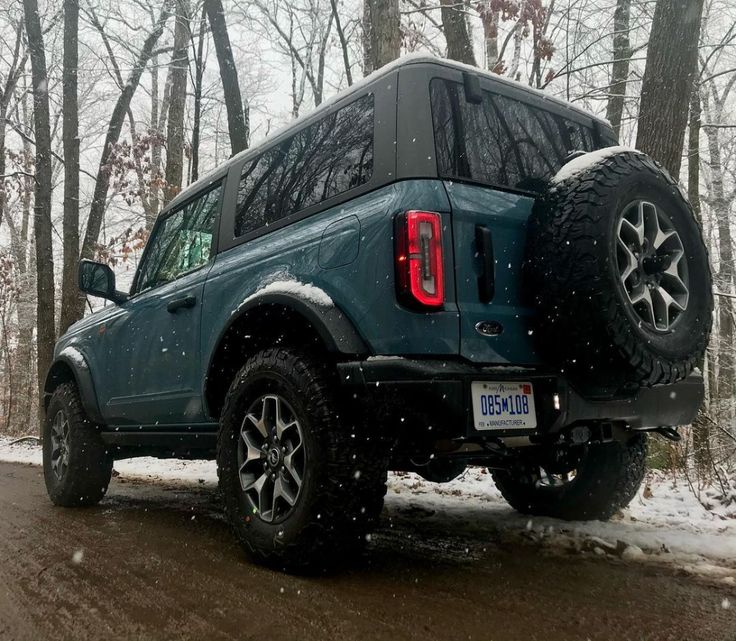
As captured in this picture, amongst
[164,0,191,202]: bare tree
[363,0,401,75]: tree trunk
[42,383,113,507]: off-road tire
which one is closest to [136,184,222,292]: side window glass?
[42,383,113,507]: off-road tire

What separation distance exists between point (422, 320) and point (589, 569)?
1.37 metres

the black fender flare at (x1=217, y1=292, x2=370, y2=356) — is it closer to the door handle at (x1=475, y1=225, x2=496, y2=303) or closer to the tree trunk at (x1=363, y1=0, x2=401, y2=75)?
the door handle at (x1=475, y1=225, x2=496, y2=303)

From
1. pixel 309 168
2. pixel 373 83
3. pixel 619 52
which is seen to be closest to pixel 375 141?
pixel 373 83

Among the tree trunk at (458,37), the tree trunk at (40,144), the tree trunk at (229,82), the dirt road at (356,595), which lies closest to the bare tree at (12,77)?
the tree trunk at (40,144)

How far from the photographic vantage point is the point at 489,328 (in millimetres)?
2324

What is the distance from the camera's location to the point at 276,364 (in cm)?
262

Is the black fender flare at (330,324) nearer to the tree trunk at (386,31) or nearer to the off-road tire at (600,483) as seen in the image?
the off-road tire at (600,483)

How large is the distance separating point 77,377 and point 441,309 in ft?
11.1

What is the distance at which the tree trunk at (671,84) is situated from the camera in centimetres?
546

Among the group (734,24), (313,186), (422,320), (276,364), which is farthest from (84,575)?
(734,24)

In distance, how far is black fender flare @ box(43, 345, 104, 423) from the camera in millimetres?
4430

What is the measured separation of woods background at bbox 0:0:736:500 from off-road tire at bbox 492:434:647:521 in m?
1.06

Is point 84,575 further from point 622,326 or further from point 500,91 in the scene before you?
point 500,91

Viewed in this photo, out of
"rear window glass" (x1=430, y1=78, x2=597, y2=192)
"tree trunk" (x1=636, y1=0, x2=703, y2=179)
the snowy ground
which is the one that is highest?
"tree trunk" (x1=636, y1=0, x2=703, y2=179)
